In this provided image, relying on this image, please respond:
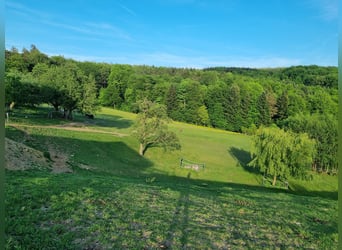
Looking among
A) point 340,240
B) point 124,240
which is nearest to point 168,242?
point 124,240

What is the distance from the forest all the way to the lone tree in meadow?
11.0 meters

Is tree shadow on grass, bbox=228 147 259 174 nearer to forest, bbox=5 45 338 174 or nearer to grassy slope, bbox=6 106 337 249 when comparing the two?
forest, bbox=5 45 338 174

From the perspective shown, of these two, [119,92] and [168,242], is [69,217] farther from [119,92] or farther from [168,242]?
[119,92]

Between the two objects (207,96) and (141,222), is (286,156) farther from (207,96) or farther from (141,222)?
(207,96)

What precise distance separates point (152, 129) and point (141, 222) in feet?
95.3

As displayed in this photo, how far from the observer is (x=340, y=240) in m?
1.76

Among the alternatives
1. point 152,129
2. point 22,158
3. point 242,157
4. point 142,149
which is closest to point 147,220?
point 22,158

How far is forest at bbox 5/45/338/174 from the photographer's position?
42.3 m

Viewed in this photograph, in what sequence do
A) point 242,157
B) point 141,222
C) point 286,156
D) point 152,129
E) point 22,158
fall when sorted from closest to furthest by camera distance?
point 141,222
point 22,158
point 286,156
point 152,129
point 242,157

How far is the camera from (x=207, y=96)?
80750mm

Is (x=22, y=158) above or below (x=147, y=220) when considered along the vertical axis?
below

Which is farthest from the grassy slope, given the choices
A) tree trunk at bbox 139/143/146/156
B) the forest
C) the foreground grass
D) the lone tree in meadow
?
the forest

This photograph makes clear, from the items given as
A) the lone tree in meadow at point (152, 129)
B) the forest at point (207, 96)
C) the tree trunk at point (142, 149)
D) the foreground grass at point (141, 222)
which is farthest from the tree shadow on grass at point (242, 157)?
the foreground grass at point (141, 222)

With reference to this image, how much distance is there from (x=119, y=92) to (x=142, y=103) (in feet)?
174
